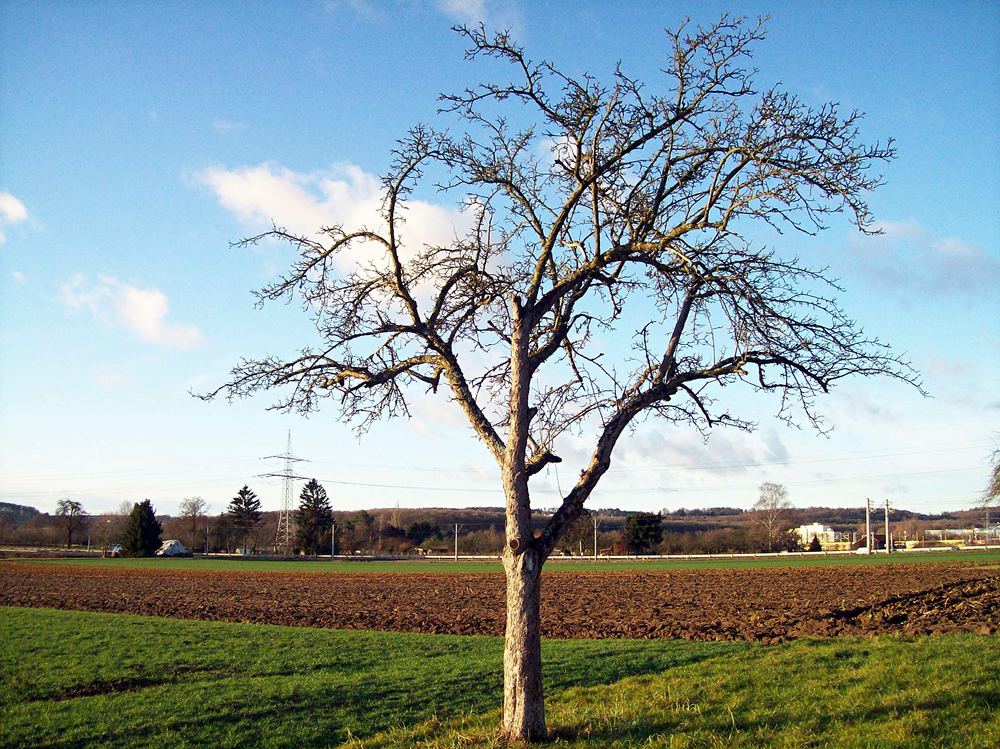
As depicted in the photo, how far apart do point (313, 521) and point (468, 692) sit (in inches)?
4353

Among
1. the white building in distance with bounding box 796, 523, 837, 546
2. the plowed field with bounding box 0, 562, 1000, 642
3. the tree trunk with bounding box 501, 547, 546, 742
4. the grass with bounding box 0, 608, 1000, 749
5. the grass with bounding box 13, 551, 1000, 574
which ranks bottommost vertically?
the white building in distance with bounding box 796, 523, 837, 546

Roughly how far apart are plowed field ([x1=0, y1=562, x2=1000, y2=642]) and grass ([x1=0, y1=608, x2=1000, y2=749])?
364 centimetres

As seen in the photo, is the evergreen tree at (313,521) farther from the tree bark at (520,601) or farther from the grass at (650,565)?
the tree bark at (520,601)

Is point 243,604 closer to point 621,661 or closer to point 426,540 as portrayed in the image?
point 621,661

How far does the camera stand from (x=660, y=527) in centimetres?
9956

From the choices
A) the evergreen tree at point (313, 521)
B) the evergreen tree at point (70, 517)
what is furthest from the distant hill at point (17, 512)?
the evergreen tree at point (313, 521)

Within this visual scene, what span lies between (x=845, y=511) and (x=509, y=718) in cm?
20139

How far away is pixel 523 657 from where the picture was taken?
25.3 ft

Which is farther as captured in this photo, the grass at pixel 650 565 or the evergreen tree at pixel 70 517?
the evergreen tree at pixel 70 517

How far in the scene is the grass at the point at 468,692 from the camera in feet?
26.3

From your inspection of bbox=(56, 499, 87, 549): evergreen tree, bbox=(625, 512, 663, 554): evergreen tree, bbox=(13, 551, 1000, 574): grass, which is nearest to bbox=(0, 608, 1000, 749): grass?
bbox=(13, 551, 1000, 574): grass

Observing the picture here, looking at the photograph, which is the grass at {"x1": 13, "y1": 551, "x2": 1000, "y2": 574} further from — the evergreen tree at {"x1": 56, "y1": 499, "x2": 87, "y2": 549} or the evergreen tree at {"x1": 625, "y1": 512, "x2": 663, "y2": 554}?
the evergreen tree at {"x1": 56, "y1": 499, "x2": 87, "y2": 549}

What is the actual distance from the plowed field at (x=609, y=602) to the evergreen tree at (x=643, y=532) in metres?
51.1

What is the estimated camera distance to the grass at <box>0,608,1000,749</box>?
8031 millimetres
